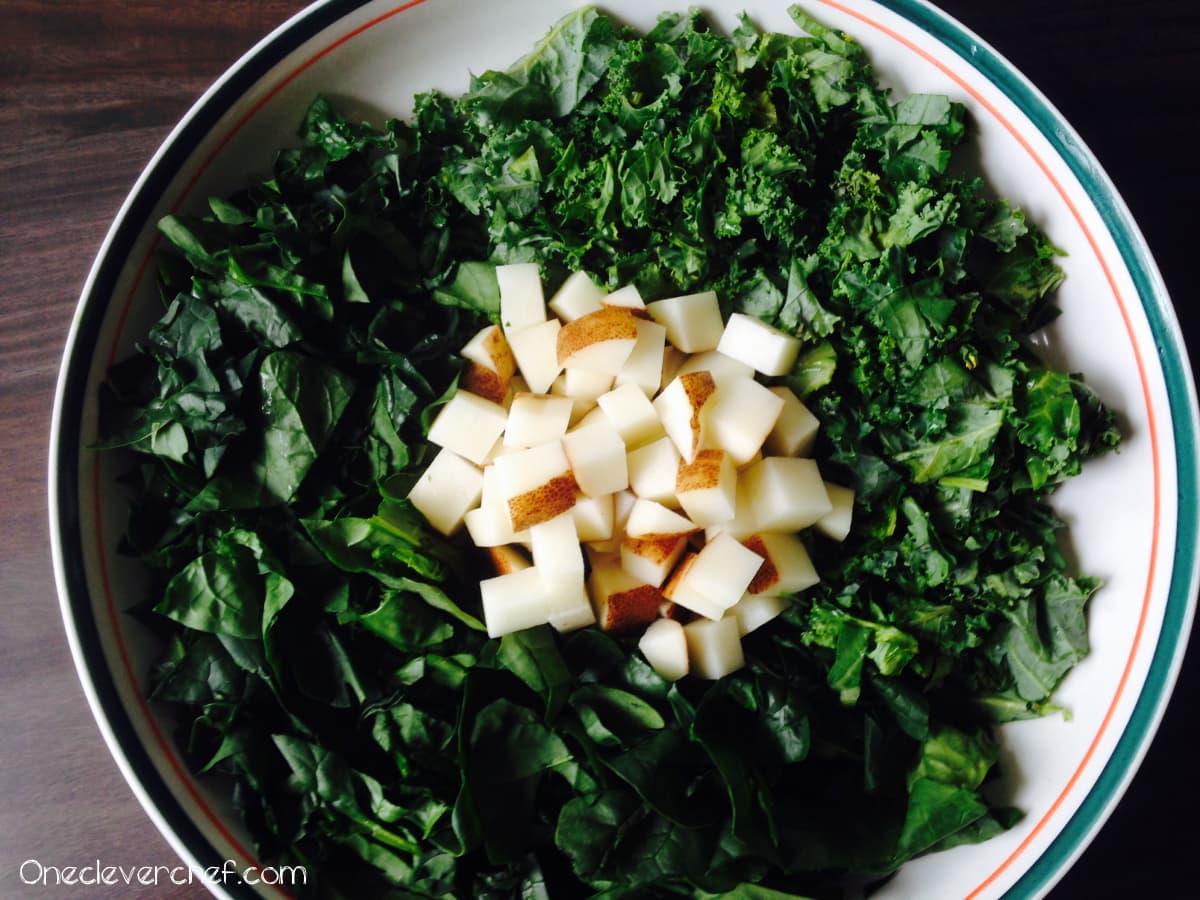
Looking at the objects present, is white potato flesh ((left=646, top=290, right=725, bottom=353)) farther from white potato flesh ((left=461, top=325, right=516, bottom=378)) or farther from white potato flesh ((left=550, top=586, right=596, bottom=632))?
white potato flesh ((left=550, top=586, right=596, bottom=632))

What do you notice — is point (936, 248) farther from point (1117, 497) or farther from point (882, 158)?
point (1117, 497)

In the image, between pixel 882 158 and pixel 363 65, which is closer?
pixel 882 158

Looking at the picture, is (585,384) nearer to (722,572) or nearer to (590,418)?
(590,418)

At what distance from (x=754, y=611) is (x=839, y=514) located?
229mm

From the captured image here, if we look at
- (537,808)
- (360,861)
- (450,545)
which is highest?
(450,545)

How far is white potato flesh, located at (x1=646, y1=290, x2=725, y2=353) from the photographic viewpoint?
4.93 ft

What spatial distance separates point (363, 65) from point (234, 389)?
68 centimetres

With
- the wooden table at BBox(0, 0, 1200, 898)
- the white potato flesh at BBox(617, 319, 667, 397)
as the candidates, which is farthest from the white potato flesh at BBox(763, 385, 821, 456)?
the wooden table at BBox(0, 0, 1200, 898)

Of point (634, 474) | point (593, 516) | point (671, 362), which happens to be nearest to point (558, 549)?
point (593, 516)

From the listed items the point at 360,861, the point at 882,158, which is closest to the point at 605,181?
the point at 882,158

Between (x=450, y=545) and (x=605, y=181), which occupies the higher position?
(x=605, y=181)

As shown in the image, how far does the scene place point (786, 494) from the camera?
4.69ft

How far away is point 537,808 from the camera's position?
1.48m

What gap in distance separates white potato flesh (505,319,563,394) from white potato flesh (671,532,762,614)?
44 centimetres
